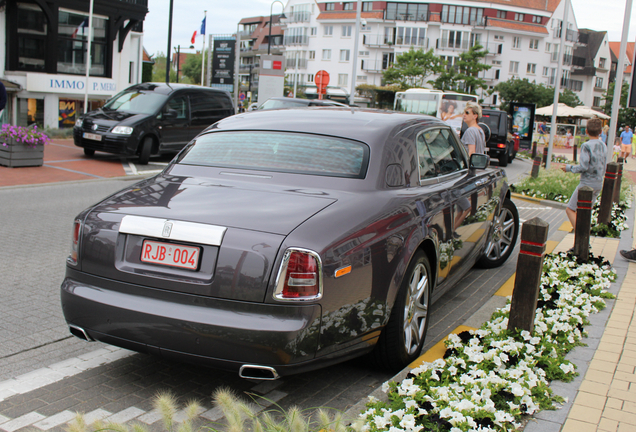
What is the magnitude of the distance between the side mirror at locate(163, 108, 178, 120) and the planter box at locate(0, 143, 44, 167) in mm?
3466

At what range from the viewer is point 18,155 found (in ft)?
45.5

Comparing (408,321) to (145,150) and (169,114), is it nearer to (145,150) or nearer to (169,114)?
(145,150)

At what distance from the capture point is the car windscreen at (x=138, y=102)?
16.6 meters

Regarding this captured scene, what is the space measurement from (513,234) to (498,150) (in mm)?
19462

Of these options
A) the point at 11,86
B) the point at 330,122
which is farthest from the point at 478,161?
the point at 11,86

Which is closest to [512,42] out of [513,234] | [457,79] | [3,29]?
[457,79]

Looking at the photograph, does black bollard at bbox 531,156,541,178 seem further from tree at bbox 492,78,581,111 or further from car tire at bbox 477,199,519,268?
tree at bbox 492,78,581,111

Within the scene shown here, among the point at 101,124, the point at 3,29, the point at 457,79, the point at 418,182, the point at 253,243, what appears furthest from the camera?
the point at 457,79

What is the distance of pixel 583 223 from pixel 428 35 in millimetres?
86111

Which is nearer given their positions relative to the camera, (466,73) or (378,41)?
(466,73)

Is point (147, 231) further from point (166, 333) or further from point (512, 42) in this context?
point (512, 42)

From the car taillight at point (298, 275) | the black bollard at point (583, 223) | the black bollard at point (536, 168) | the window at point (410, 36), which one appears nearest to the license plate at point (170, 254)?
the car taillight at point (298, 275)

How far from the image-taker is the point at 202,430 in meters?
3.28

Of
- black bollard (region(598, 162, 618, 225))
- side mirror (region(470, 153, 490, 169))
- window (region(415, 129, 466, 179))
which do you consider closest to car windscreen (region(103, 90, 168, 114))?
black bollard (region(598, 162, 618, 225))
